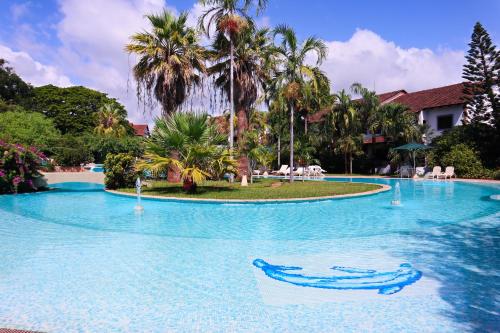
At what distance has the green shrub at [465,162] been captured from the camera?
26812mm

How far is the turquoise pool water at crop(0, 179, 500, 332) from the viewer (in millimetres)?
4094

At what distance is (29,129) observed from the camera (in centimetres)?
3491

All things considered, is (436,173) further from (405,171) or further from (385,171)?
(385,171)

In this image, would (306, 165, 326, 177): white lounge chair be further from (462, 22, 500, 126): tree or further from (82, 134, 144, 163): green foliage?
(82, 134, 144, 163): green foliage

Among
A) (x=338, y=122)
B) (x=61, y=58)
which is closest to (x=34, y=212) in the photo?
(x=61, y=58)

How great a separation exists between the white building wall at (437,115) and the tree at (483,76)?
3808 mm

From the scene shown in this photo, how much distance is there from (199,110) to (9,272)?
1141 centimetres

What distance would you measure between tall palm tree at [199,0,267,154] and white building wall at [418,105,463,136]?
68.0 ft

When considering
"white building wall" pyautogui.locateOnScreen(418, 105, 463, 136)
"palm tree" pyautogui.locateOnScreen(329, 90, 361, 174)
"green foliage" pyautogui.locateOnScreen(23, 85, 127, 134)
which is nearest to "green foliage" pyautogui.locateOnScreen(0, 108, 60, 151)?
"green foliage" pyautogui.locateOnScreen(23, 85, 127, 134)

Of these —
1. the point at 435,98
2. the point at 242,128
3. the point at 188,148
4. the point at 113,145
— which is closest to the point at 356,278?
the point at 188,148

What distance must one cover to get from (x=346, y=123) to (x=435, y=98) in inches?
369

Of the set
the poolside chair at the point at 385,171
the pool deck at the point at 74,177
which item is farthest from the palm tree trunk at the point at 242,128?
the poolside chair at the point at 385,171

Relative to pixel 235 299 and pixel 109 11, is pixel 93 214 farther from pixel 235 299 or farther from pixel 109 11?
pixel 109 11

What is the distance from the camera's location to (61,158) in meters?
29.3
